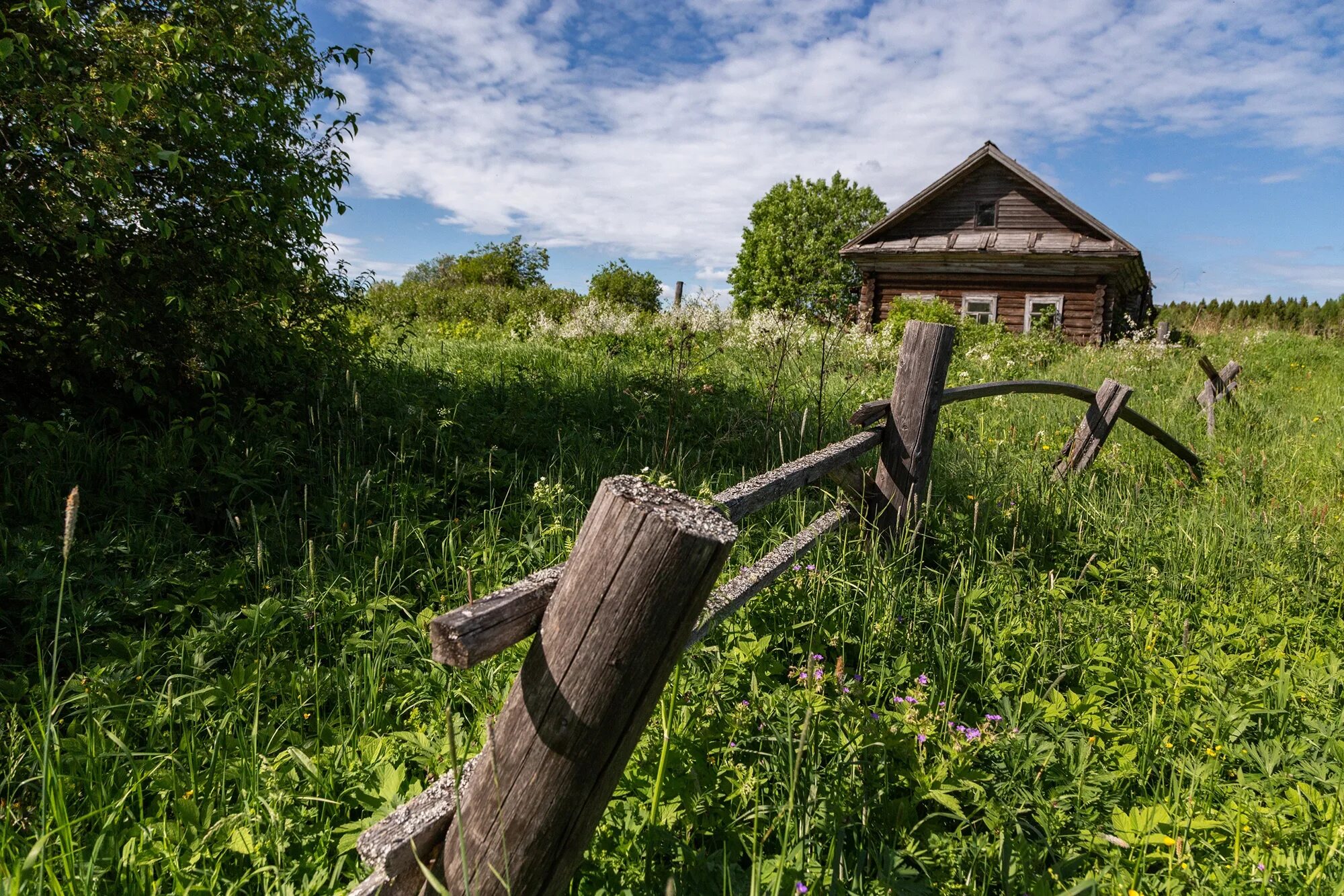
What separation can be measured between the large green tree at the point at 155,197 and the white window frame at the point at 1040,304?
58.7 ft

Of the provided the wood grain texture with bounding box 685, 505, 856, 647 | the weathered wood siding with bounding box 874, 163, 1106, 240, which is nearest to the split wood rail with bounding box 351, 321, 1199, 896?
the wood grain texture with bounding box 685, 505, 856, 647

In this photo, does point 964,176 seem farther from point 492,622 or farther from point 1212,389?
point 492,622

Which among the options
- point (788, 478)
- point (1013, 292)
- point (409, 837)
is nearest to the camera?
point (409, 837)

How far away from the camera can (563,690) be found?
1157 mm

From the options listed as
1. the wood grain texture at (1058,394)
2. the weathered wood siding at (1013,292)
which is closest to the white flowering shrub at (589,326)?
the wood grain texture at (1058,394)

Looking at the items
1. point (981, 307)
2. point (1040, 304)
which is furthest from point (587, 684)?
point (981, 307)

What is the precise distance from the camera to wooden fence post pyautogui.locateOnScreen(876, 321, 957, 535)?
3547 millimetres

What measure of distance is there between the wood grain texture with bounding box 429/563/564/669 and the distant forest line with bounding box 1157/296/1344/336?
27.1 meters

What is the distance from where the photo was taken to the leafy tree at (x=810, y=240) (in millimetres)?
32500

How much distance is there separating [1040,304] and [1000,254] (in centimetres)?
179

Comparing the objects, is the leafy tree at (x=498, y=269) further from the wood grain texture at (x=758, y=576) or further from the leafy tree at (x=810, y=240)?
the wood grain texture at (x=758, y=576)

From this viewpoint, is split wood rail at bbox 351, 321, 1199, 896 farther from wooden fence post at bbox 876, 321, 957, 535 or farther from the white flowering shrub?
the white flowering shrub

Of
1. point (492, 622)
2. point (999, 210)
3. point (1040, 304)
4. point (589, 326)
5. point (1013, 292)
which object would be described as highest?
point (999, 210)

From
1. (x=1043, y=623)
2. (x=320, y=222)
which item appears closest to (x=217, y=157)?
(x=320, y=222)
